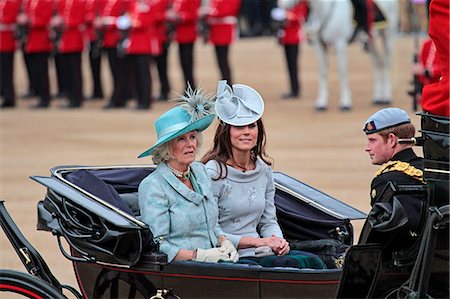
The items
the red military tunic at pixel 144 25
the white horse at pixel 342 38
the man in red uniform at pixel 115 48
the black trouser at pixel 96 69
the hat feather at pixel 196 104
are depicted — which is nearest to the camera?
the hat feather at pixel 196 104

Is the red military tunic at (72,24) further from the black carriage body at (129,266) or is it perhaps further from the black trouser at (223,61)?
the black carriage body at (129,266)

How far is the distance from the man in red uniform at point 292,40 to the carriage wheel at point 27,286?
13.0m

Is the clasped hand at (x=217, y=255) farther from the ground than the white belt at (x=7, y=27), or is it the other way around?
the white belt at (x=7, y=27)

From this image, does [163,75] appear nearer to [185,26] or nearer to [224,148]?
[185,26]

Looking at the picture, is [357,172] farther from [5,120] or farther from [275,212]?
[5,120]

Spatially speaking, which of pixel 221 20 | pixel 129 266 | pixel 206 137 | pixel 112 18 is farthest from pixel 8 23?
pixel 129 266

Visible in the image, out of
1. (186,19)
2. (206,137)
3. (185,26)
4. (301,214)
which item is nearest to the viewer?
(301,214)

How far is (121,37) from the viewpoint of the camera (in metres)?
16.6

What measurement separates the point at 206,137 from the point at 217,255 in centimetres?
843

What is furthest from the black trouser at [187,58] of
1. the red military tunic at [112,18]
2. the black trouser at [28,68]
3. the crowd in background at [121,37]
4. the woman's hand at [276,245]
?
the woman's hand at [276,245]

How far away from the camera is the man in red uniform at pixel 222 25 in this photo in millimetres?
16922

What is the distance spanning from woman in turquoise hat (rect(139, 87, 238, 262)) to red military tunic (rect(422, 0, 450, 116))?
3.85 ft

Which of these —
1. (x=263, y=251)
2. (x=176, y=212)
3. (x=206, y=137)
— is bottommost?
(x=206, y=137)

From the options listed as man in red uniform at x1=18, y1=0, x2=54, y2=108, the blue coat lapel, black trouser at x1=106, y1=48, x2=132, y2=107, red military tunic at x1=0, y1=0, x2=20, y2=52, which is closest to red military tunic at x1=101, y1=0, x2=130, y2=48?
black trouser at x1=106, y1=48, x2=132, y2=107
